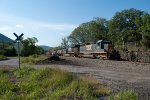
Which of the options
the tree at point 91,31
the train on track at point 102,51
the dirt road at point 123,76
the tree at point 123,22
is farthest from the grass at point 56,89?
the tree at point 91,31

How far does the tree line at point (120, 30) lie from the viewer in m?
74.2

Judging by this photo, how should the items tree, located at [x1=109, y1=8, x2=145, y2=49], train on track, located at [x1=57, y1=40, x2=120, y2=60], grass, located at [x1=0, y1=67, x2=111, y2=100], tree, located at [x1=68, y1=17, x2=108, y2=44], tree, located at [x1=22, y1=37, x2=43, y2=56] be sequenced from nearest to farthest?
grass, located at [x1=0, y1=67, x2=111, y2=100], train on track, located at [x1=57, y1=40, x2=120, y2=60], tree, located at [x1=109, y1=8, x2=145, y2=49], tree, located at [x1=22, y1=37, x2=43, y2=56], tree, located at [x1=68, y1=17, x2=108, y2=44]

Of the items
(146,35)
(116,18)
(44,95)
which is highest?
(116,18)

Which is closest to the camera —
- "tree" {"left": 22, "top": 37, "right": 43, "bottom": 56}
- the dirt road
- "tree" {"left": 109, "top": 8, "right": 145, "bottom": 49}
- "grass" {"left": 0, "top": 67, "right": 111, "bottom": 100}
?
"grass" {"left": 0, "top": 67, "right": 111, "bottom": 100}

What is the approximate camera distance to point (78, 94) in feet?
45.8

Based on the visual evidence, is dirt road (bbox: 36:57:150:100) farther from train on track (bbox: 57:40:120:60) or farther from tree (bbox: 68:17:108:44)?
tree (bbox: 68:17:108:44)

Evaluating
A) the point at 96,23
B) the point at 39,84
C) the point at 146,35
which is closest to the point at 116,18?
the point at 96,23

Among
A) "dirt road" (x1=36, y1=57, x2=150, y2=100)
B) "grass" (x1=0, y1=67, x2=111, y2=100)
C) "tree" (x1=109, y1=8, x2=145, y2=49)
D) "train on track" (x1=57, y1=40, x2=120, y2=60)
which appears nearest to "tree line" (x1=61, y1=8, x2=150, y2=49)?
"tree" (x1=109, y1=8, x2=145, y2=49)

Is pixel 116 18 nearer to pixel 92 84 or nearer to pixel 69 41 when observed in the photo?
pixel 69 41

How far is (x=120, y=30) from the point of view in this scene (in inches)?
4505

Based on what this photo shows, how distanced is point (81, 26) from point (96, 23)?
1826cm

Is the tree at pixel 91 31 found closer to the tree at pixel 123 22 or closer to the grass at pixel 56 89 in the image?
the tree at pixel 123 22

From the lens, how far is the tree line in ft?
243

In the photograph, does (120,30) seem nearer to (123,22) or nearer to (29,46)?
(123,22)
